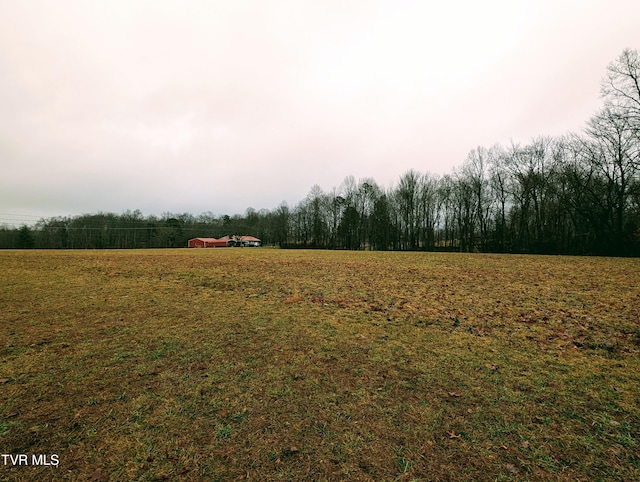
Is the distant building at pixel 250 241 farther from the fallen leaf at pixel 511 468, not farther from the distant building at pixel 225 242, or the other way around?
the fallen leaf at pixel 511 468

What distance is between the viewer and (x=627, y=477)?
8.20 feet

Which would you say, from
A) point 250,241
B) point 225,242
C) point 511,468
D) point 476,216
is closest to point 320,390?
point 511,468

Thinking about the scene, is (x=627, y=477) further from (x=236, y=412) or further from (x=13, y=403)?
(x=13, y=403)

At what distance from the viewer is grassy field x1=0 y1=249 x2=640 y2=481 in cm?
266

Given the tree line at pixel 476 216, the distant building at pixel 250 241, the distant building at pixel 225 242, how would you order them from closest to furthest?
the tree line at pixel 476 216 < the distant building at pixel 225 242 < the distant building at pixel 250 241

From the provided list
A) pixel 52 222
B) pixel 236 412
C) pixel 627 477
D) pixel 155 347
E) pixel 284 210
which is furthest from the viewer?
pixel 284 210

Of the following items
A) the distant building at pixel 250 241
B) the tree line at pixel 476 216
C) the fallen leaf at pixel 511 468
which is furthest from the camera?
the distant building at pixel 250 241

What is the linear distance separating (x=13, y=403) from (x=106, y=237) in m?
87.9

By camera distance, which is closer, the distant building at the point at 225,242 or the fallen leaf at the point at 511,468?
the fallen leaf at the point at 511,468

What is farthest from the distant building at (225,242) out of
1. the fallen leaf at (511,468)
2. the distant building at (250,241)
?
the fallen leaf at (511,468)

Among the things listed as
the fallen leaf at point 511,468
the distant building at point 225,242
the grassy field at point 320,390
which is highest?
the distant building at point 225,242

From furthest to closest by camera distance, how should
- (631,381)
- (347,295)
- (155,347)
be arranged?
1. (347,295)
2. (155,347)
3. (631,381)

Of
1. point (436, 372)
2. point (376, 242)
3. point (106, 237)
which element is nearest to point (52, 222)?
point (106, 237)

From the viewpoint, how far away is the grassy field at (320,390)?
2664 mm
